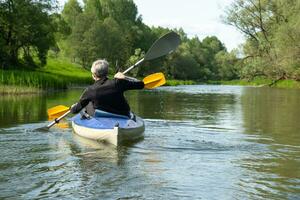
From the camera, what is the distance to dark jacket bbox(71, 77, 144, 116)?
9297mm

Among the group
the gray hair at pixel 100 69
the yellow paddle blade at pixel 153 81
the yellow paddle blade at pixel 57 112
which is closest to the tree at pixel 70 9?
the yellow paddle blade at pixel 57 112

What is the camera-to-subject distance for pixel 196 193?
559cm

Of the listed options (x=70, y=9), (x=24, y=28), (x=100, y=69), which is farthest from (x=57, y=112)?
(x=70, y=9)

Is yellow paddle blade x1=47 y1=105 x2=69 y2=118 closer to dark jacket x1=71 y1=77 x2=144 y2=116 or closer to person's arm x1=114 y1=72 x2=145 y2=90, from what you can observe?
dark jacket x1=71 y1=77 x2=144 y2=116

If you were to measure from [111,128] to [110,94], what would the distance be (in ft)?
2.34

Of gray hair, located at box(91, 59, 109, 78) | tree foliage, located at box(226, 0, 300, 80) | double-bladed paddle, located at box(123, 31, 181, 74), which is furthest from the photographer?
tree foliage, located at box(226, 0, 300, 80)

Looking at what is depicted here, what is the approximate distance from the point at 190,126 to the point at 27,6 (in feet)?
113

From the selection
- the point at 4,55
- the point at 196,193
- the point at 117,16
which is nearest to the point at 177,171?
the point at 196,193

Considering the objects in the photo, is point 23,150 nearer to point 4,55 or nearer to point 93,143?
point 93,143

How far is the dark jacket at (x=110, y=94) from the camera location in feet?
30.5

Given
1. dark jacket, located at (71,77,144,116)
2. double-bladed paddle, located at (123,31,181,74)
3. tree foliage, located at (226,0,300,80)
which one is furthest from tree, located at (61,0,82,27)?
dark jacket, located at (71,77,144,116)

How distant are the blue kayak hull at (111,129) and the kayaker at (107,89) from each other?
220 mm

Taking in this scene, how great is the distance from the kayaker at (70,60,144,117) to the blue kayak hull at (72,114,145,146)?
22 cm

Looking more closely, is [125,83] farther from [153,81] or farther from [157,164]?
[157,164]
